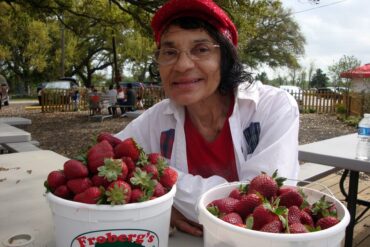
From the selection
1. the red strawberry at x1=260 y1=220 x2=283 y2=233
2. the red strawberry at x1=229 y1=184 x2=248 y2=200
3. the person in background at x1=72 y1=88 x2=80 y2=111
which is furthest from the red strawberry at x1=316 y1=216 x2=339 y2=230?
the person in background at x1=72 y1=88 x2=80 y2=111

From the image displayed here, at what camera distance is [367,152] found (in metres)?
2.66

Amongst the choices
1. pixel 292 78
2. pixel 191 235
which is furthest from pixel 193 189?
pixel 292 78

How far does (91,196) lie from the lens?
36.7 inches

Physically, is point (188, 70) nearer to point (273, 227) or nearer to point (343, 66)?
point (273, 227)

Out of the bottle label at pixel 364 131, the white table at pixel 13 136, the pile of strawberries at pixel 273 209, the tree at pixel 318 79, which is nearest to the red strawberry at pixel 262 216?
the pile of strawberries at pixel 273 209

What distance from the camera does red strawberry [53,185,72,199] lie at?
3.29 feet

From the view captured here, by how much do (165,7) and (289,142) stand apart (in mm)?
816

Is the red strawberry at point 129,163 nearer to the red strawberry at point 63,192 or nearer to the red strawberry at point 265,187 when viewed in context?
the red strawberry at point 63,192

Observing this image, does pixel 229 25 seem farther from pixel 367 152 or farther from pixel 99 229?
pixel 367 152

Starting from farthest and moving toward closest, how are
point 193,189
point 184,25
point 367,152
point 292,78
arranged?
point 292,78
point 367,152
point 184,25
point 193,189

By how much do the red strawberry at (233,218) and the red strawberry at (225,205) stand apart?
0.17ft

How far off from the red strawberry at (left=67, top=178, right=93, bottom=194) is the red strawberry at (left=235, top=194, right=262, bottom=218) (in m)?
0.41

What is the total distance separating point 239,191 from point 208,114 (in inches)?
35.5

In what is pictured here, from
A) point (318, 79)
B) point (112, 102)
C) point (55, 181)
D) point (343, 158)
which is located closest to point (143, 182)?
point (55, 181)
